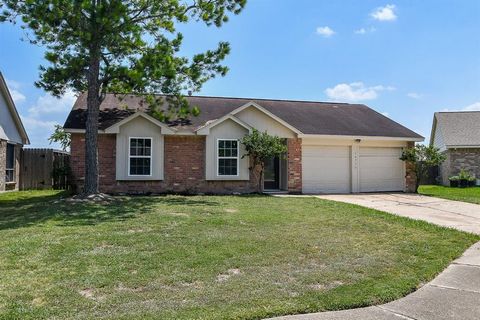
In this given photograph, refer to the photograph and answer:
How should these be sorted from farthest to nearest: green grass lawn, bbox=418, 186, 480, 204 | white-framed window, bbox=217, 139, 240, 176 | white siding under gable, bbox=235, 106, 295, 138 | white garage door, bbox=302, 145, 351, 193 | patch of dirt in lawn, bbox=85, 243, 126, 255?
white garage door, bbox=302, 145, 351, 193 < white siding under gable, bbox=235, 106, 295, 138 < white-framed window, bbox=217, 139, 240, 176 < green grass lawn, bbox=418, 186, 480, 204 < patch of dirt in lawn, bbox=85, 243, 126, 255

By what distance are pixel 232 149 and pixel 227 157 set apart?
41cm

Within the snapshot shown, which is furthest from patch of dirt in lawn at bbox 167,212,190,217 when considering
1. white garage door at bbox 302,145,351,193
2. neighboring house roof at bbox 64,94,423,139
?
white garage door at bbox 302,145,351,193

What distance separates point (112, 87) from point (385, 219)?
11.3m

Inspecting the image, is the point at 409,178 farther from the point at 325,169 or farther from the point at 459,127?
the point at 459,127

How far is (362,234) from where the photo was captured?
7781 mm

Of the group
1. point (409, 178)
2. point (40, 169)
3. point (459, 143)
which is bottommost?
point (409, 178)

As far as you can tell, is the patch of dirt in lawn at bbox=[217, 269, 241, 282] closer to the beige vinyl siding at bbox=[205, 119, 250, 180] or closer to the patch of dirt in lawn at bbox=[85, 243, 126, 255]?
the patch of dirt in lawn at bbox=[85, 243, 126, 255]

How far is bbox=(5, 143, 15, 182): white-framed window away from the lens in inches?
701

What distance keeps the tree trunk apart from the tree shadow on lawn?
106 centimetres

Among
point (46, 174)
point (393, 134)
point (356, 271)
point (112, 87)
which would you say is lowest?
point (356, 271)

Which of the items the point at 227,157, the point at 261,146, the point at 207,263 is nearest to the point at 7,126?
the point at 227,157

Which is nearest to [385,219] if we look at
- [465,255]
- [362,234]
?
[362,234]

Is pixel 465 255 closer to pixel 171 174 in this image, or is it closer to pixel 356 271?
pixel 356 271

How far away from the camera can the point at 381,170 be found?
1848cm
